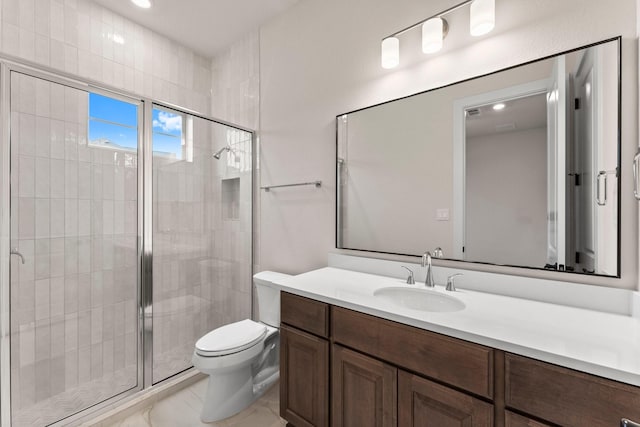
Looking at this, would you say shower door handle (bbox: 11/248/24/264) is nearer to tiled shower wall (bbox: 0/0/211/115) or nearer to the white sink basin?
tiled shower wall (bbox: 0/0/211/115)

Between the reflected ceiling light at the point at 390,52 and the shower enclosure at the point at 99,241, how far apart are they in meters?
1.38

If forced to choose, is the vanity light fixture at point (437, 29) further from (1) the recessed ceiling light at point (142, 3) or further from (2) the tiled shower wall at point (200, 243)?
(1) the recessed ceiling light at point (142, 3)

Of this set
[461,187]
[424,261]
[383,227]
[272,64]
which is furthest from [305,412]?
[272,64]

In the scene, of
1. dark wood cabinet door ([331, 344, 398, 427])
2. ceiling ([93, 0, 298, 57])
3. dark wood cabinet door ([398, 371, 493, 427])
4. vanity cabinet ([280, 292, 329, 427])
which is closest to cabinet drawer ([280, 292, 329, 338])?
vanity cabinet ([280, 292, 329, 427])

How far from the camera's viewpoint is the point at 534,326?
0.93 metres

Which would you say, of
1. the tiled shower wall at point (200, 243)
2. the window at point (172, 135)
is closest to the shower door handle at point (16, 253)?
the tiled shower wall at point (200, 243)

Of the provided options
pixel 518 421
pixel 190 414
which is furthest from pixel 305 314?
pixel 190 414

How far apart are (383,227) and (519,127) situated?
82cm

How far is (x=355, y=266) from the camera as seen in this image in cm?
178

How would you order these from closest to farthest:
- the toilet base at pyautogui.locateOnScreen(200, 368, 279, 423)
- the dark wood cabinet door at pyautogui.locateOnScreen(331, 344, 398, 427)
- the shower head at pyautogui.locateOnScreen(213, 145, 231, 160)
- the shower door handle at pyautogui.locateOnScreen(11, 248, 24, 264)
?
the dark wood cabinet door at pyautogui.locateOnScreen(331, 344, 398, 427) < the shower door handle at pyautogui.locateOnScreen(11, 248, 24, 264) < the toilet base at pyautogui.locateOnScreen(200, 368, 279, 423) < the shower head at pyautogui.locateOnScreen(213, 145, 231, 160)

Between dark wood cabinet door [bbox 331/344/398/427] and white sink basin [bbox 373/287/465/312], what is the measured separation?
0.32 meters

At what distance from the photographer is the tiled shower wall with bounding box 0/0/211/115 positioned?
5.77ft

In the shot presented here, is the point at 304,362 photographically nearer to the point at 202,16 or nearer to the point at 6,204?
the point at 6,204

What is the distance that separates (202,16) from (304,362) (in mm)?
2588
